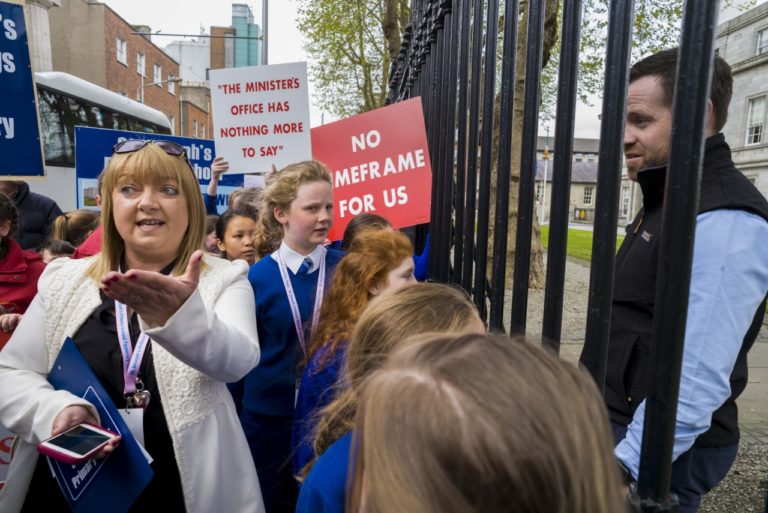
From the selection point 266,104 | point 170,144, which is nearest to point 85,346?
point 170,144

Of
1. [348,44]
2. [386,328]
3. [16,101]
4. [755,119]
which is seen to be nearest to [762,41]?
[755,119]

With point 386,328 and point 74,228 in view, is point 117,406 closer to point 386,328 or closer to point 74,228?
point 386,328

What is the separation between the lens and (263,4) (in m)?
14.2

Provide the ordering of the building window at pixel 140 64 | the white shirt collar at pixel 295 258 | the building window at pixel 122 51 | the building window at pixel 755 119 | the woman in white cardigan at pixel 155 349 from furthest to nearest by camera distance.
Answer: the building window at pixel 755 119 → the building window at pixel 140 64 → the building window at pixel 122 51 → the white shirt collar at pixel 295 258 → the woman in white cardigan at pixel 155 349

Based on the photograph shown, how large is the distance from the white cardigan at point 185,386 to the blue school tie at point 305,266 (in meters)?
0.99

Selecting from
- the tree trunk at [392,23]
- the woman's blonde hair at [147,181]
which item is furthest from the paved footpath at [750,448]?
the tree trunk at [392,23]

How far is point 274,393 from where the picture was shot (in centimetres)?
275

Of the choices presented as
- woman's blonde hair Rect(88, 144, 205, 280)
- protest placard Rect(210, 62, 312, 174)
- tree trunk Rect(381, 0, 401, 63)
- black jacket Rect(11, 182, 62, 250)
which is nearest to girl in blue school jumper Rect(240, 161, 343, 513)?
woman's blonde hair Rect(88, 144, 205, 280)

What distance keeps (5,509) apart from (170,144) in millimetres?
1246

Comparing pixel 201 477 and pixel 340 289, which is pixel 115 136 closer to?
pixel 340 289

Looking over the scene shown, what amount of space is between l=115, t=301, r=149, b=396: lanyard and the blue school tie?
3.90 ft

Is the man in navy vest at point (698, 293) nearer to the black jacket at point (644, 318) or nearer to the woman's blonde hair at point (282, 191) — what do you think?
the black jacket at point (644, 318)

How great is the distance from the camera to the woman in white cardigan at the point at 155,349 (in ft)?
5.50

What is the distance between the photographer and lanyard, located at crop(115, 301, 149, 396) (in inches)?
70.8
